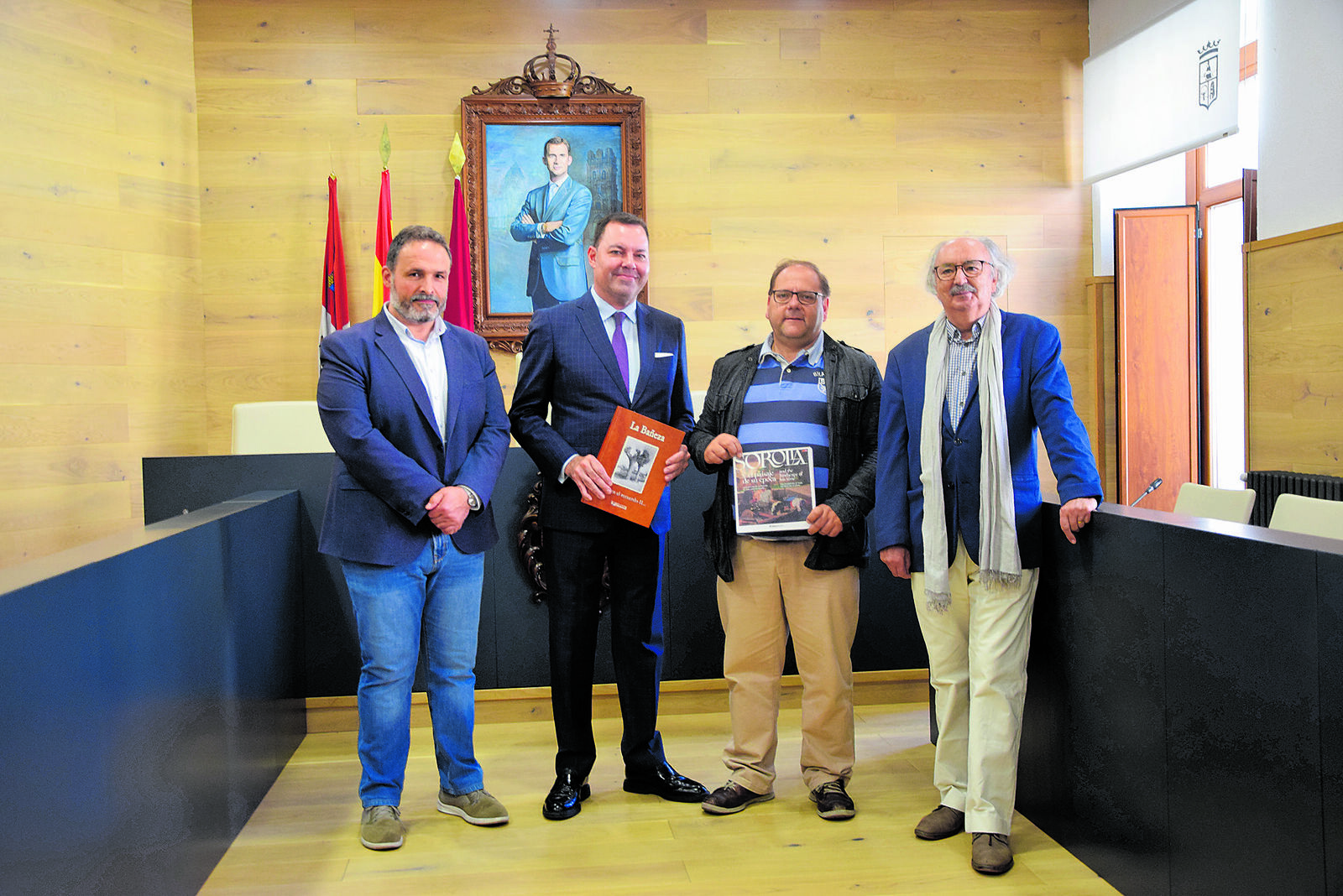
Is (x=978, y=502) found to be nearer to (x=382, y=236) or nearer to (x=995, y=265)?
(x=995, y=265)

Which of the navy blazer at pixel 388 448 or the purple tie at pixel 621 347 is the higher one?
the purple tie at pixel 621 347

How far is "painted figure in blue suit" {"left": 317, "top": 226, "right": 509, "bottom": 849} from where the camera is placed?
254 centimetres

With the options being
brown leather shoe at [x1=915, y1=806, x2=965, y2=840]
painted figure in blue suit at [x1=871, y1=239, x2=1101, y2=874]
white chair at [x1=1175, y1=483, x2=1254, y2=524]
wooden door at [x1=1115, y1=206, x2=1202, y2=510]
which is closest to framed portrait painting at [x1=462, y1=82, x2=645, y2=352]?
wooden door at [x1=1115, y1=206, x2=1202, y2=510]

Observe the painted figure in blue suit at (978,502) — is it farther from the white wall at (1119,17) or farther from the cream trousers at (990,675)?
the white wall at (1119,17)

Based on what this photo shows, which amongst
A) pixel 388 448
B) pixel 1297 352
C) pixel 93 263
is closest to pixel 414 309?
pixel 388 448

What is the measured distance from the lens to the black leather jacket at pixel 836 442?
2671 millimetres

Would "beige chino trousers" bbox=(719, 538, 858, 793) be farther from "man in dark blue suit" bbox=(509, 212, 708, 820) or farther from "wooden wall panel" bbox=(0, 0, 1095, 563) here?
"wooden wall panel" bbox=(0, 0, 1095, 563)

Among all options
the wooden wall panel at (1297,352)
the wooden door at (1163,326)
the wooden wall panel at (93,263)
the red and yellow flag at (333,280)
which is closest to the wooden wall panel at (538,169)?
the wooden wall panel at (93,263)

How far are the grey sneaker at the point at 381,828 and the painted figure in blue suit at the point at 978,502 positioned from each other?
1407 millimetres

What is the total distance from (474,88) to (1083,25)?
3.39 m

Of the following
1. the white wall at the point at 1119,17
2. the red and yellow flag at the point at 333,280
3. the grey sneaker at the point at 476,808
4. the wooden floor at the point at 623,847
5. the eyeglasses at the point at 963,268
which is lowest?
the wooden floor at the point at 623,847

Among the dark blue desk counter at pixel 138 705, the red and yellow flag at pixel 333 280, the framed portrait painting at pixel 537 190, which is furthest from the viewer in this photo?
the framed portrait painting at pixel 537 190

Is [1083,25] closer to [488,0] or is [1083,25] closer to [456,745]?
[488,0]

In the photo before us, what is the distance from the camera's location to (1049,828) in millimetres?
2584
